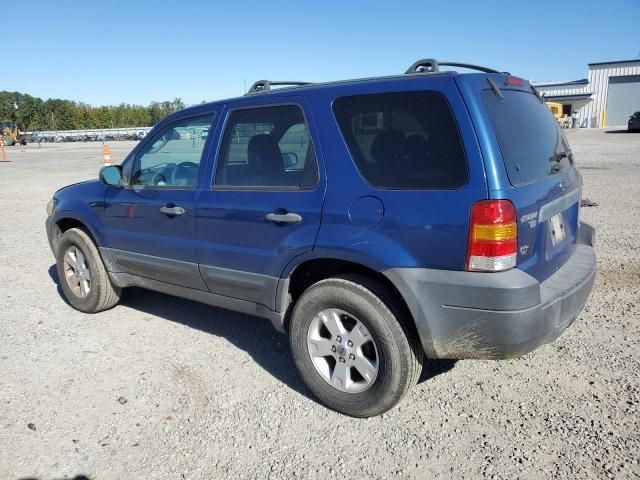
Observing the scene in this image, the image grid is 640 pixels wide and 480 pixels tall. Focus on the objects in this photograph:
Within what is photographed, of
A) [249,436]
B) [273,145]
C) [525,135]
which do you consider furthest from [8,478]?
[525,135]

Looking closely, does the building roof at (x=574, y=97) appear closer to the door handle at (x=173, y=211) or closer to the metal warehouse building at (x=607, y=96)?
the metal warehouse building at (x=607, y=96)

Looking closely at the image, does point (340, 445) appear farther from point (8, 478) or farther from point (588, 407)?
point (8, 478)

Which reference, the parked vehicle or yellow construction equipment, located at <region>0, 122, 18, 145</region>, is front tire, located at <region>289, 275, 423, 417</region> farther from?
yellow construction equipment, located at <region>0, 122, 18, 145</region>

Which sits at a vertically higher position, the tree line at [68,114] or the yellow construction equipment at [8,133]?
the tree line at [68,114]

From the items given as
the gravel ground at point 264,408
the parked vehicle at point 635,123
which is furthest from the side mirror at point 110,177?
the parked vehicle at point 635,123

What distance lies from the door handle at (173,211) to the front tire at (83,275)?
3.87 feet

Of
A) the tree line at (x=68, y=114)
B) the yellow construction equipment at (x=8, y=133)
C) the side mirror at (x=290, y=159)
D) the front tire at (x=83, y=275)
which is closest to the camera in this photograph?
the side mirror at (x=290, y=159)

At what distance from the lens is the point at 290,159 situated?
10.7 ft

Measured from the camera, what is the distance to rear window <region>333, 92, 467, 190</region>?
2619 mm

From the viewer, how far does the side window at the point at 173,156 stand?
12.4ft

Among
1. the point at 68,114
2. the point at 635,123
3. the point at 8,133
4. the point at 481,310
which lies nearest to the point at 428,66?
the point at 481,310

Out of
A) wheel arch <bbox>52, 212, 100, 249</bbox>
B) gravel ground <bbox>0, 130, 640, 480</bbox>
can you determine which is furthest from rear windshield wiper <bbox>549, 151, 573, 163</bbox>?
wheel arch <bbox>52, 212, 100, 249</bbox>

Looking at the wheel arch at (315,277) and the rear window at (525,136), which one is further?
the wheel arch at (315,277)

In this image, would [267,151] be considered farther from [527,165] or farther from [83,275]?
[83,275]
